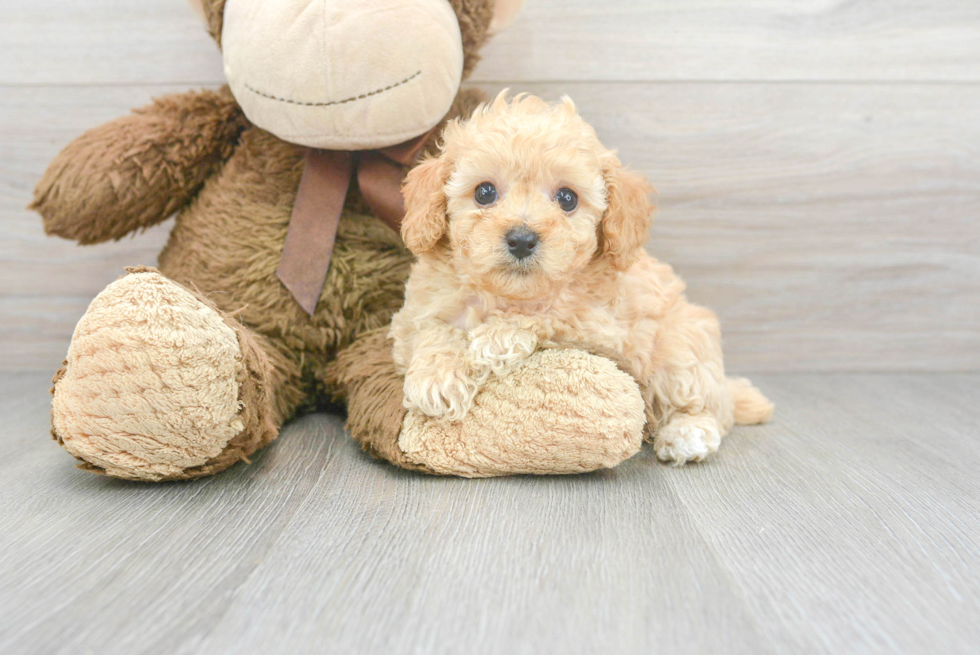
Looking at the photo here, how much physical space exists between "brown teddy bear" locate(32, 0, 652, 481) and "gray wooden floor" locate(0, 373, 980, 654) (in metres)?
0.08

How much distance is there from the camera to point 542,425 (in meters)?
1.08

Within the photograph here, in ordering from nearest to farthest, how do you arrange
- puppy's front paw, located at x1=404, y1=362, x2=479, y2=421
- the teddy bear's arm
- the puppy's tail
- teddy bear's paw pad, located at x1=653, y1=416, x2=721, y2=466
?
puppy's front paw, located at x1=404, y1=362, x2=479, y2=421 < teddy bear's paw pad, located at x1=653, y1=416, x2=721, y2=466 < the teddy bear's arm < the puppy's tail

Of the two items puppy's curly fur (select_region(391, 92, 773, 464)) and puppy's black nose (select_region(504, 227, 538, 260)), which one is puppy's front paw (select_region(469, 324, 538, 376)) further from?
puppy's black nose (select_region(504, 227, 538, 260))

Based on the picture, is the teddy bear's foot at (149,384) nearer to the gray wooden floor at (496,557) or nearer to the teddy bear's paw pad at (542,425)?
the gray wooden floor at (496,557)

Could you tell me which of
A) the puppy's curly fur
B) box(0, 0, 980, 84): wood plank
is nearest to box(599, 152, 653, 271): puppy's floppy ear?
the puppy's curly fur

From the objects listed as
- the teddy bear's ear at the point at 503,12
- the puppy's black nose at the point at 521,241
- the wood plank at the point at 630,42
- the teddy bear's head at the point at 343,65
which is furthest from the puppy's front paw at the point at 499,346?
the wood plank at the point at 630,42

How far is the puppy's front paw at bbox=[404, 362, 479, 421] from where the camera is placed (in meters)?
1.09

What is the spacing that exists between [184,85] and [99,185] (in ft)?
1.36

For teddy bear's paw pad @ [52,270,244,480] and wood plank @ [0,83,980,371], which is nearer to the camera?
teddy bear's paw pad @ [52,270,244,480]

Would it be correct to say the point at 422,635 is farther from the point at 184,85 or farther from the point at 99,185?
the point at 184,85

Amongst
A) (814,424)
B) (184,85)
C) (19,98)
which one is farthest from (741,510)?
(19,98)

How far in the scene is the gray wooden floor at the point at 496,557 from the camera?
0.74 m

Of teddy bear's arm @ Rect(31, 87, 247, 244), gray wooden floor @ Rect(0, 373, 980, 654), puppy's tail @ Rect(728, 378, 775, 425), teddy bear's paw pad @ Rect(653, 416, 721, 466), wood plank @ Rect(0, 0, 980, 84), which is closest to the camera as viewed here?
gray wooden floor @ Rect(0, 373, 980, 654)

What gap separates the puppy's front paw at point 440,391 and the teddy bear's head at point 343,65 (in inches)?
17.8
